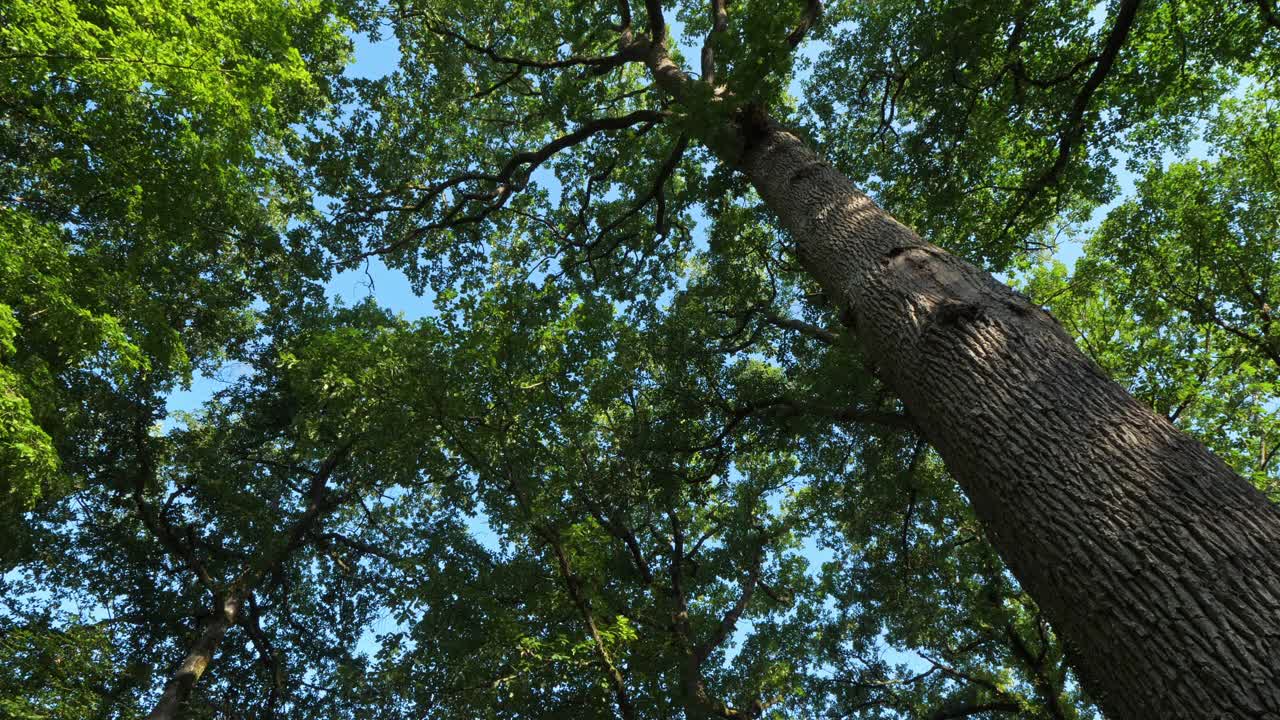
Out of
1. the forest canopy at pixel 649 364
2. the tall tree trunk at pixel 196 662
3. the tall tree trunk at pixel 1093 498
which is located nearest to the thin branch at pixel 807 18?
the forest canopy at pixel 649 364

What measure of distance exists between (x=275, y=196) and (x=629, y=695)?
11.5 meters

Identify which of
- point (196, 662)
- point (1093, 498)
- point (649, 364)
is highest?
point (649, 364)

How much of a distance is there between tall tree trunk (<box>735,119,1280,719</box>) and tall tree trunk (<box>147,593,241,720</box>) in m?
12.1

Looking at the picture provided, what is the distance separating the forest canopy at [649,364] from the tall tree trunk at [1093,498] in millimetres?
14

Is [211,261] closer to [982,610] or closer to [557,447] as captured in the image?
[557,447]

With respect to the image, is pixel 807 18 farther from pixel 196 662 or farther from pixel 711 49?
pixel 196 662

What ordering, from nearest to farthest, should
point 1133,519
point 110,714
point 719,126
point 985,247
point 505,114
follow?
point 1133,519 → point 719,126 → point 985,247 → point 110,714 → point 505,114

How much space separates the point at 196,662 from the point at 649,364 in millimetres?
9511

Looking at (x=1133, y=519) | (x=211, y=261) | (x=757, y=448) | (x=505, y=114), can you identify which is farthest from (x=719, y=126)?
(x=211, y=261)

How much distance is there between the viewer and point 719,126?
→ 205 inches

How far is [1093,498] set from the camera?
2242 mm

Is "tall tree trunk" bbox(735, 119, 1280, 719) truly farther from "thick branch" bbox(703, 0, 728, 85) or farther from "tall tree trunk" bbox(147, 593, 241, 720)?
"tall tree trunk" bbox(147, 593, 241, 720)

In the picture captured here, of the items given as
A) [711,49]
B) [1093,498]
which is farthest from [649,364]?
[1093,498]

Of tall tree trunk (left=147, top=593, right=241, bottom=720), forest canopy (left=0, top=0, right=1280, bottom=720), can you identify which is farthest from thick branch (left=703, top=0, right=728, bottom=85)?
tall tree trunk (left=147, top=593, right=241, bottom=720)
